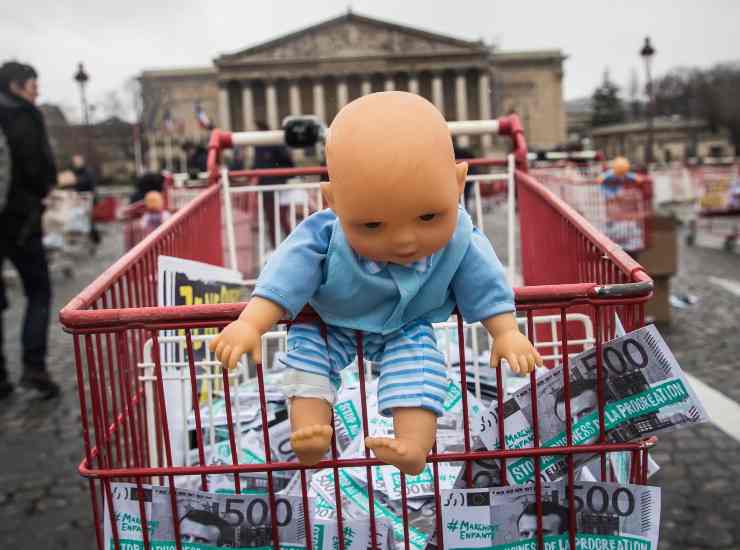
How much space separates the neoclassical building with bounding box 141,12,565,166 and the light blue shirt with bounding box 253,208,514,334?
73167mm

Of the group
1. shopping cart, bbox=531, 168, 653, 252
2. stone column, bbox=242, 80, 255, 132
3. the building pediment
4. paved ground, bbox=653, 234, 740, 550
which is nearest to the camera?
paved ground, bbox=653, 234, 740, 550

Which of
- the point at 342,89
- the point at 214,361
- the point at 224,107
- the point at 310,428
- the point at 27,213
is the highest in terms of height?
the point at 342,89

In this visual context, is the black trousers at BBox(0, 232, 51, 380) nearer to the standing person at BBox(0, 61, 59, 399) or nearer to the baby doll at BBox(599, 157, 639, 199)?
the standing person at BBox(0, 61, 59, 399)

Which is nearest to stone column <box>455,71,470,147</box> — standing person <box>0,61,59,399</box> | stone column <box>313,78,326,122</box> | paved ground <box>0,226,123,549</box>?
stone column <box>313,78,326,122</box>

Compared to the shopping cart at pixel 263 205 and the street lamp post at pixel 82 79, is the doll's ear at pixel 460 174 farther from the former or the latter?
the street lamp post at pixel 82 79

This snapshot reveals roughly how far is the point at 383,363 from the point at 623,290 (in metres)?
0.55

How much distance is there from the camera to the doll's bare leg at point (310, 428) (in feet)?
5.50

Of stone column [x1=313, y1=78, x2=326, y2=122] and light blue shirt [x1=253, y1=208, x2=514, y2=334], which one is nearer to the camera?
light blue shirt [x1=253, y1=208, x2=514, y2=334]

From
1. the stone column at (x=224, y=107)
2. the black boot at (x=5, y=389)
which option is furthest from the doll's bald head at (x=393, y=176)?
the stone column at (x=224, y=107)

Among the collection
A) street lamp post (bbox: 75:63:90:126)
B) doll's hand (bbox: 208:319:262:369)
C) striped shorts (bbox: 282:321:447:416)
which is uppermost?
street lamp post (bbox: 75:63:90:126)

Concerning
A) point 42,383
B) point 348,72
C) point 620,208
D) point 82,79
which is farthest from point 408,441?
point 348,72

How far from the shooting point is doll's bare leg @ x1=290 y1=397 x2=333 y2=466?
1.68m

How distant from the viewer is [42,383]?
16.9ft

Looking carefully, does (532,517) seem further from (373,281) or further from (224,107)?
(224,107)
